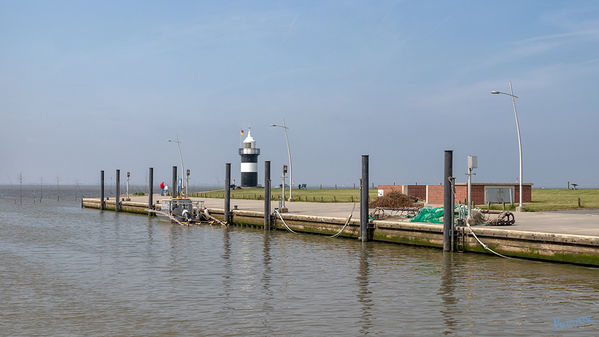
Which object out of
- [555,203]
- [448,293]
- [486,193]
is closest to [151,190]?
[486,193]

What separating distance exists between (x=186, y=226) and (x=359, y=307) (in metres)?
30.4

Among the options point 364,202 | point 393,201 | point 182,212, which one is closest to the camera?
point 364,202

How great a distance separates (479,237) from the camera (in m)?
25.8

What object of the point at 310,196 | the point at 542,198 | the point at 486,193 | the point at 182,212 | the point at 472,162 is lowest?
the point at 182,212

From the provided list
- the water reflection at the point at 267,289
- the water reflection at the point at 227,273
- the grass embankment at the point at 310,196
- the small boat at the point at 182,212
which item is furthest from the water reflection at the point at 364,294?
the grass embankment at the point at 310,196

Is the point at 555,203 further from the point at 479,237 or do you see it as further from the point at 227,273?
the point at 227,273

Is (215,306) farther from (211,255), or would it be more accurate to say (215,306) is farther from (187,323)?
(211,255)

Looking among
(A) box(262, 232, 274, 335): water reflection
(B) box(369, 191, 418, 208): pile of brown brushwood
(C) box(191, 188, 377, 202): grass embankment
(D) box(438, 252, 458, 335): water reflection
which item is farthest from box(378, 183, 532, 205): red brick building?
(D) box(438, 252, 458, 335): water reflection

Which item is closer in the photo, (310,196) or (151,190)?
(151,190)

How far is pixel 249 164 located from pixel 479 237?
87.3m

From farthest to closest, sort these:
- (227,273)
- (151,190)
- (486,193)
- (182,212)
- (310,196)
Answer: (310,196) < (151,190) < (486,193) < (182,212) < (227,273)

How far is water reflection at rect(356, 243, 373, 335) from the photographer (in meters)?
15.0

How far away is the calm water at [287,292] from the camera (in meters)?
14.8

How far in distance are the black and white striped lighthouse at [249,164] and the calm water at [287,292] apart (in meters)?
79.5
